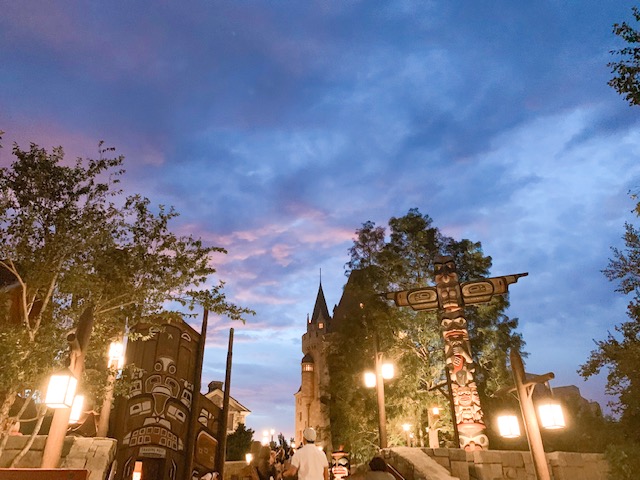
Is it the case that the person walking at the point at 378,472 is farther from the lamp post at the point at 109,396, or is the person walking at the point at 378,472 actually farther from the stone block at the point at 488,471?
the lamp post at the point at 109,396

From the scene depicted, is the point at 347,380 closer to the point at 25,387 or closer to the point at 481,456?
the point at 481,456

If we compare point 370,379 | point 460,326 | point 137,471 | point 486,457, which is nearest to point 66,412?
point 486,457

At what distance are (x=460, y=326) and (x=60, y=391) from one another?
11.5 m

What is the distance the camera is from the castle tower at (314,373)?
151ft

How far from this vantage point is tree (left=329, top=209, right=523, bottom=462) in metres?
20.4

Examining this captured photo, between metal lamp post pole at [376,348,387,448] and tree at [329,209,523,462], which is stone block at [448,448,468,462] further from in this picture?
tree at [329,209,523,462]

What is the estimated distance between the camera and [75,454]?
828 cm

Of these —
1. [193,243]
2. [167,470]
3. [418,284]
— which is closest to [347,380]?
[418,284]

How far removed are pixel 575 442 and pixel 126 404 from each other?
1611 cm

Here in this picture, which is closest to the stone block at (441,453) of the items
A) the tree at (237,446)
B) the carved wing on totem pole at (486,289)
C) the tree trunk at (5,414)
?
the carved wing on totem pole at (486,289)

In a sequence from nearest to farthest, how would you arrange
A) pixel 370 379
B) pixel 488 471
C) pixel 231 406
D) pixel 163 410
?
pixel 488 471 < pixel 370 379 < pixel 163 410 < pixel 231 406

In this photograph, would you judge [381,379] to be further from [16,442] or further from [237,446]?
[237,446]

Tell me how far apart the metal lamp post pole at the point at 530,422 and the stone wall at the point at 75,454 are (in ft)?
26.4

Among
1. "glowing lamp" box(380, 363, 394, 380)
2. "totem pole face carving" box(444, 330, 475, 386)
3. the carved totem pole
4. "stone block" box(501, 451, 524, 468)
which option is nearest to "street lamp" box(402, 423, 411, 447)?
the carved totem pole
